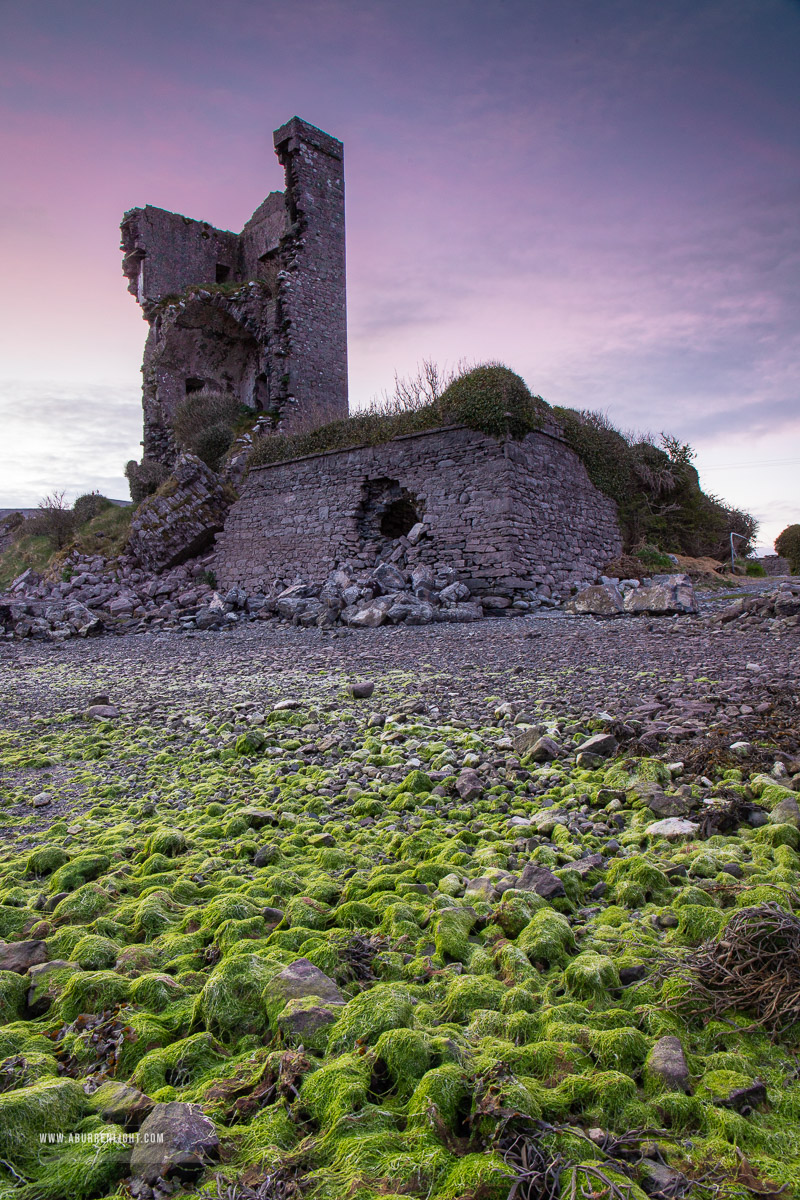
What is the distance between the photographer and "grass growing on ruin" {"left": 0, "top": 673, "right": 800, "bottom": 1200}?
105cm

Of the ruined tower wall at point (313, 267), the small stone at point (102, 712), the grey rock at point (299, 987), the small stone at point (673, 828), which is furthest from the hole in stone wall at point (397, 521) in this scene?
the grey rock at point (299, 987)

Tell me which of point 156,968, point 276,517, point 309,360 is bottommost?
point 156,968

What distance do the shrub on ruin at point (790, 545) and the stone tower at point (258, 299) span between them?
41.6 ft

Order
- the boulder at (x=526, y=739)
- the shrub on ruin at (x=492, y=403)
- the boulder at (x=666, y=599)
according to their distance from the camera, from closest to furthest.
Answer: the boulder at (x=526, y=739) → the boulder at (x=666, y=599) → the shrub on ruin at (x=492, y=403)

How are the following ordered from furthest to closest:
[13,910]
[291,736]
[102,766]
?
[291,736] → [102,766] → [13,910]

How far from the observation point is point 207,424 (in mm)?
18281

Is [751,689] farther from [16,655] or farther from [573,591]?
[16,655]

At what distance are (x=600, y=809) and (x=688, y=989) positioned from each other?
109 centimetres

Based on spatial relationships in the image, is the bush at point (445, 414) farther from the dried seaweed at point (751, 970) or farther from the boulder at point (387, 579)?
the dried seaweed at point (751, 970)

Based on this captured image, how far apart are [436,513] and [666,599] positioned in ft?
14.2

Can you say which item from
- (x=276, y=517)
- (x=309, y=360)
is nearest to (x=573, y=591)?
(x=276, y=517)

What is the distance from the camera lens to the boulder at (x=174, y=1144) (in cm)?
102

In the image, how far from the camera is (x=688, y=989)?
1.42 m

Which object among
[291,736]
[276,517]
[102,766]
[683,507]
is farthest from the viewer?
[683,507]
